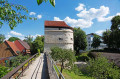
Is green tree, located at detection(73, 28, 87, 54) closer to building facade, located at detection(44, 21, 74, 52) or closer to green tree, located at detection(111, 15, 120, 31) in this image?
building facade, located at detection(44, 21, 74, 52)

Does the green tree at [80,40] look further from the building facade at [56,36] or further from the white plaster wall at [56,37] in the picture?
the white plaster wall at [56,37]

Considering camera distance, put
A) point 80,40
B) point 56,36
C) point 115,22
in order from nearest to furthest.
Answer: point 56,36 → point 115,22 → point 80,40

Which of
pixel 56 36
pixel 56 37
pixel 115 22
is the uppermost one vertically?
pixel 115 22

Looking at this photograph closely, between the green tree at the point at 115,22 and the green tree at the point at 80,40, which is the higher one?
the green tree at the point at 115,22

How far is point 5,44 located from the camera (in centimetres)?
2338

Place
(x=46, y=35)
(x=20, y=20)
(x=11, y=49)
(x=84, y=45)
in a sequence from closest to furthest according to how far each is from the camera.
Answer: (x=20, y=20) → (x=11, y=49) → (x=46, y=35) → (x=84, y=45)

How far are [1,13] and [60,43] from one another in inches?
924

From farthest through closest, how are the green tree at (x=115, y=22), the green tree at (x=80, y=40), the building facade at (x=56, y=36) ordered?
the green tree at (x=80, y=40)
the green tree at (x=115, y=22)
the building facade at (x=56, y=36)

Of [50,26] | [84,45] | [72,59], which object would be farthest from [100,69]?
[84,45]

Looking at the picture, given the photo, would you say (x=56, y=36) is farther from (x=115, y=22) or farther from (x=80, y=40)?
(x=115, y=22)

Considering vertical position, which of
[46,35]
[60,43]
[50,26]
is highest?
[50,26]

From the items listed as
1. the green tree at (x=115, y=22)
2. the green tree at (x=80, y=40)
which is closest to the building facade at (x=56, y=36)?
the green tree at (x=80, y=40)

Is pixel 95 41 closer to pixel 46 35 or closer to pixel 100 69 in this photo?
pixel 46 35

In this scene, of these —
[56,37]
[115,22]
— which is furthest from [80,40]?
[115,22]
